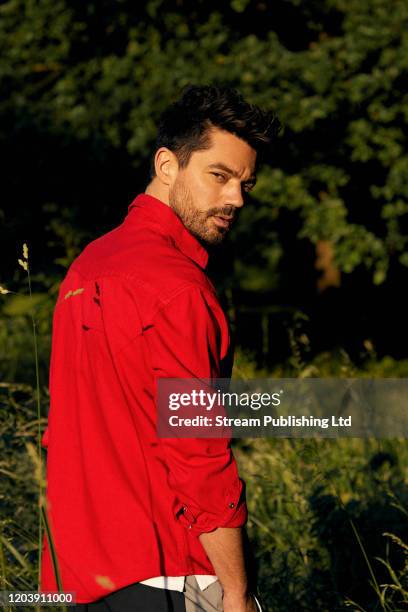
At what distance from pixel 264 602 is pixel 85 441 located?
1.96 m

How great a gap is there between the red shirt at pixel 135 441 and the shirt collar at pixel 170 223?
0.08 m

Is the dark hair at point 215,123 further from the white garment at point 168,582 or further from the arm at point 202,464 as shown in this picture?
the white garment at point 168,582

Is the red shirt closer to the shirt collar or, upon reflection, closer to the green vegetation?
the shirt collar

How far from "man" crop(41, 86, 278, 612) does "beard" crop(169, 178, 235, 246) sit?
4.2 inches

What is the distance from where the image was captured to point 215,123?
7.28 ft

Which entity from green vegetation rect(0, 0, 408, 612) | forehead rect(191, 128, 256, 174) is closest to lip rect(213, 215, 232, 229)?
forehead rect(191, 128, 256, 174)

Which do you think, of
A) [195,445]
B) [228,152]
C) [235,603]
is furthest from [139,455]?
[228,152]

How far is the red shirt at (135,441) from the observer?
1.87m

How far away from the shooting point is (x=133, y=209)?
2.19 m

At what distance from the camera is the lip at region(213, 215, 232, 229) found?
2215 mm

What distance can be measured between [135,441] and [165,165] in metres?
0.73

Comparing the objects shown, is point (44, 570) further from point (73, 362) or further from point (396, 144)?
point (396, 144)

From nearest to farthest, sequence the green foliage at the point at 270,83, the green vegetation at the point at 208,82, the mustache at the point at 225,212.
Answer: the mustache at the point at 225,212 → the green vegetation at the point at 208,82 → the green foliage at the point at 270,83

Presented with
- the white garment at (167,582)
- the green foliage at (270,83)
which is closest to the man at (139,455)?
the white garment at (167,582)
